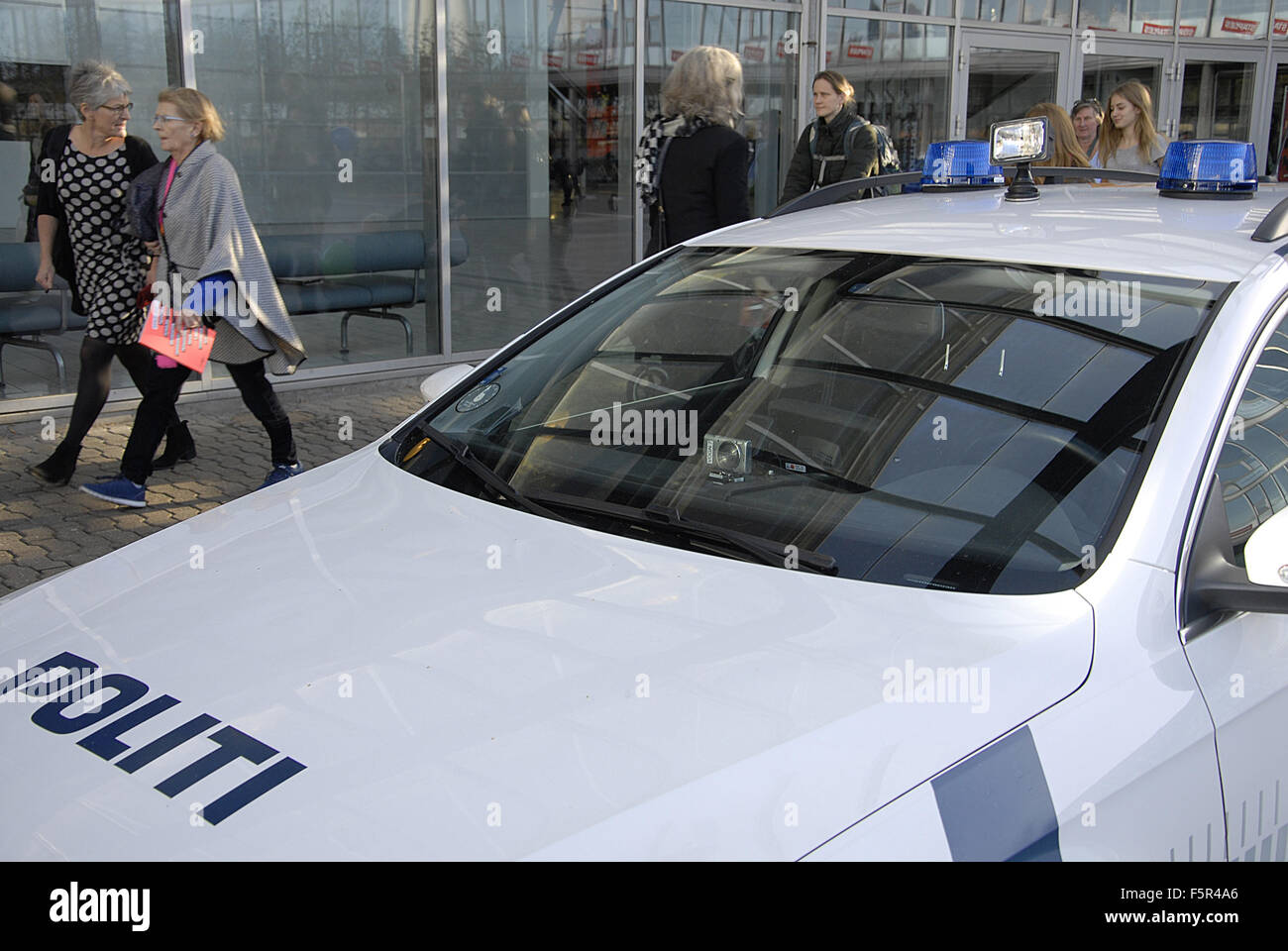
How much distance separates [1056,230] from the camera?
259 centimetres

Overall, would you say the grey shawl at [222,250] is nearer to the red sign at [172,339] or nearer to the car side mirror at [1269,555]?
the red sign at [172,339]

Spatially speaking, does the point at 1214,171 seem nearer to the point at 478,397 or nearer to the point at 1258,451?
the point at 1258,451

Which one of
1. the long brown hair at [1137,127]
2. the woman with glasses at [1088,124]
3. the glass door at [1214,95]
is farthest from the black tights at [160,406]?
the glass door at [1214,95]

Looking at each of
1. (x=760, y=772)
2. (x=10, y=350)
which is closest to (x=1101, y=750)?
(x=760, y=772)

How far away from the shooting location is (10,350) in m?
7.00

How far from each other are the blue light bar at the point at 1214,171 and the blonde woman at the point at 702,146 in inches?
105

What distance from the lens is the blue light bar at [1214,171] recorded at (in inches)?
116

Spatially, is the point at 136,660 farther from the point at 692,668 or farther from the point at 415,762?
the point at 692,668

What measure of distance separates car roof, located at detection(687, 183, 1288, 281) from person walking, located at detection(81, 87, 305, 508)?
2.81 meters

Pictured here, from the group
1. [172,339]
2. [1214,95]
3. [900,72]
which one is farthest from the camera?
[1214,95]

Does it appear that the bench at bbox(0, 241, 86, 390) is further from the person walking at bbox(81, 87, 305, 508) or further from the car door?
the car door

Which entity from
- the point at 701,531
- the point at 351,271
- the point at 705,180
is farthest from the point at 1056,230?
the point at 351,271

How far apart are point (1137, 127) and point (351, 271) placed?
4898 millimetres
